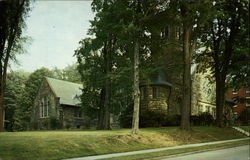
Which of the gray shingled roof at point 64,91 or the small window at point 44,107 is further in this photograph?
the small window at point 44,107

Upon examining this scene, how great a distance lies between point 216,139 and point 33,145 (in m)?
14.3

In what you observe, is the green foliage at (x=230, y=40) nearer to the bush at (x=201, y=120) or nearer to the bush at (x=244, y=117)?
the bush at (x=201, y=120)

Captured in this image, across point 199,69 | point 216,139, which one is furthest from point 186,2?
point 199,69

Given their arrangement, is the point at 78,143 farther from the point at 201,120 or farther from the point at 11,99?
the point at 11,99

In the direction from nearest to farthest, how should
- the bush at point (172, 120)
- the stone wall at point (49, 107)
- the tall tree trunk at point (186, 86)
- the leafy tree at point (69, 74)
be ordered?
the tall tree trunk at point (186, 86)
the bush at point (172, 120)
the stone wall at point (49, 107)
the leafy tree at point (69, 74)

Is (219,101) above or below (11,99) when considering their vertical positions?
below

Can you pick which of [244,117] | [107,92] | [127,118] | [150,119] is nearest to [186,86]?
[107,92]

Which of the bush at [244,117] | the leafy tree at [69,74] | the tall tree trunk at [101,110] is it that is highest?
the leafy tree at [69,74]

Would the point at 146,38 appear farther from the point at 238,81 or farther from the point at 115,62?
the point at 238,81

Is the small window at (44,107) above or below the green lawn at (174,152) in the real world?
above

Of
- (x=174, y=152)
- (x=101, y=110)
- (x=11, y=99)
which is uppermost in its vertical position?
(x=11, y=99)

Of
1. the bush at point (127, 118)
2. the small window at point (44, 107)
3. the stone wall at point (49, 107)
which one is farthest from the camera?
the small window at point (44, 107)

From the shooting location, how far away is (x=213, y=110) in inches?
2019

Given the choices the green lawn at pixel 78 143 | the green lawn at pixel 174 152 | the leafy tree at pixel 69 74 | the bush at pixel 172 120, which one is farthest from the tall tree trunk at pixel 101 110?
the leafy tree at pixel 69 74
